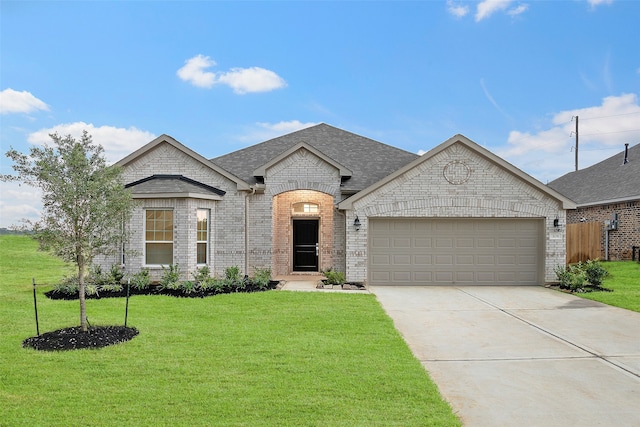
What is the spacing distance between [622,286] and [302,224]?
36.9 ft

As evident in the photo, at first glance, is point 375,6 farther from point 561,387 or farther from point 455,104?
point 561,387

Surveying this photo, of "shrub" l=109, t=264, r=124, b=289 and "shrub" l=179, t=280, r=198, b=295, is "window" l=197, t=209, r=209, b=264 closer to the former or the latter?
"shrub" l=179, t=280, r=198, b=295

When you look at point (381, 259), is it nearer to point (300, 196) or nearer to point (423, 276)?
point (423, 276)

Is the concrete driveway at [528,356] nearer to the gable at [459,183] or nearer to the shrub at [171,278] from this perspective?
the gable at [459,183]

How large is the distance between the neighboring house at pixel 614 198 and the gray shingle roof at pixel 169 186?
635 inches

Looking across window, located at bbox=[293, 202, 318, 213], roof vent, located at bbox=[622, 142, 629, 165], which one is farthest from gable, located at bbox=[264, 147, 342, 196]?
roof vent, located at bbox=[622, 142, 629, 165]

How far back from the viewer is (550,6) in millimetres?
15602

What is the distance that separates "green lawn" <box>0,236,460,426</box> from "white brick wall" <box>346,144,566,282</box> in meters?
5.38

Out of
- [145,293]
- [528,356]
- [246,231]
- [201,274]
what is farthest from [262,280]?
[528,356]

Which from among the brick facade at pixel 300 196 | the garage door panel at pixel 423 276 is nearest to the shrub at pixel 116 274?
the brick facade at pixel 300 196

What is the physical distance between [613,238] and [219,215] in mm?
19049

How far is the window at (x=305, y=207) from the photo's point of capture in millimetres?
15836

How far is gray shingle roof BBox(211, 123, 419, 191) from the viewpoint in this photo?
15.6 m

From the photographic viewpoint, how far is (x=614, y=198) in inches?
775
